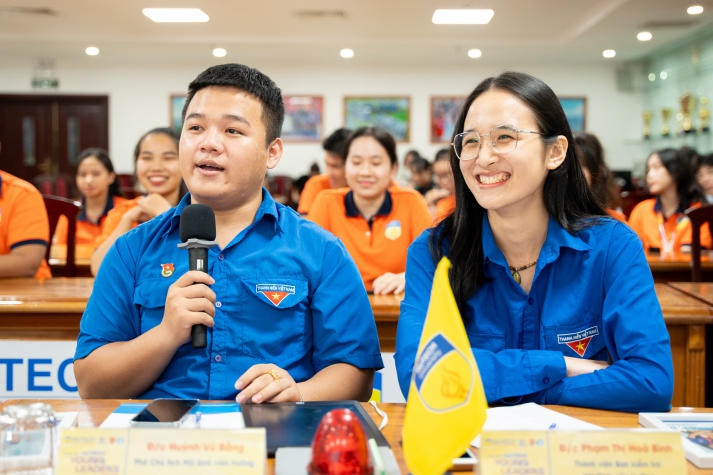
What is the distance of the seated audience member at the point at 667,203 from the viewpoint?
451cm

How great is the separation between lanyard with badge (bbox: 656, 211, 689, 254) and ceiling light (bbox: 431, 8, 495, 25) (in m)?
3.68

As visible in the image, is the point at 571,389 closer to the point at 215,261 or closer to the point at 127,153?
the point at 215,261

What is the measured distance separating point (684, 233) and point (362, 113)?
7165 mm

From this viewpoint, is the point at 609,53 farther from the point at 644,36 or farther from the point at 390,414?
the point at 390,414

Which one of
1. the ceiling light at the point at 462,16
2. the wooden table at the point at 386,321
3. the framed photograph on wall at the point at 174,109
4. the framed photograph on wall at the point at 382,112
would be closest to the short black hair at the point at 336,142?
the wooden table at the point at 386,321

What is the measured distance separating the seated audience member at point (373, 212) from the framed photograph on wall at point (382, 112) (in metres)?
7.68

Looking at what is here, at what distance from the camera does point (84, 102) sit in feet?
35.6

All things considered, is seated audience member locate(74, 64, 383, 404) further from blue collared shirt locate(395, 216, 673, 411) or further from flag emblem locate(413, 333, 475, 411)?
flag emblem locate(413, 333, 475, 411)

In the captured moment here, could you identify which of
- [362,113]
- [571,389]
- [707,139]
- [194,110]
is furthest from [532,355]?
[362,113]

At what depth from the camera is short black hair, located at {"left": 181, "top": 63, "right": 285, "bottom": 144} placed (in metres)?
1.49

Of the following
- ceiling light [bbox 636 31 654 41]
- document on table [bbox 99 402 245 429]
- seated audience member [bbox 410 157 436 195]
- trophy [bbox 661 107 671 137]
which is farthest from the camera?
trophy [bbox 661 107 671 137]

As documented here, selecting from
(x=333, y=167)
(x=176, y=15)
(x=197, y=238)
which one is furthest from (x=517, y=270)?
(x=176, y=15)

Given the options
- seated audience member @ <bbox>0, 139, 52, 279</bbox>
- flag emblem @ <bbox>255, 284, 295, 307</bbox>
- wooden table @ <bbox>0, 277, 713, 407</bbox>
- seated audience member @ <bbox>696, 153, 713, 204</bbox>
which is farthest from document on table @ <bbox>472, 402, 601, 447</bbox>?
seated audience member @ <bbox>696, 153, 713, 204</bbox>

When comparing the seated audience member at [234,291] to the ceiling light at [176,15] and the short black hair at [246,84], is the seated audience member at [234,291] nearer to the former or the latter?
the short black hair at [246,84]
